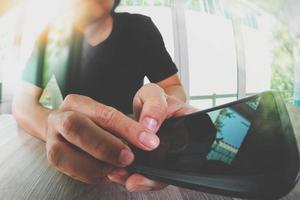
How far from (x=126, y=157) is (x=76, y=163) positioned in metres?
0.03

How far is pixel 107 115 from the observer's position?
0.12 m

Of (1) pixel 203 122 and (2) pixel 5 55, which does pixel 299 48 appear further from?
(2) pixel 5 55

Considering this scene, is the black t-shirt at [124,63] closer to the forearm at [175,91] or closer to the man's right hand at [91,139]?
the forearm at [175,91]

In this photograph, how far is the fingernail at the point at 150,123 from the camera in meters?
0.12

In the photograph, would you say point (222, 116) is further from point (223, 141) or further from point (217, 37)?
point (217, 37)

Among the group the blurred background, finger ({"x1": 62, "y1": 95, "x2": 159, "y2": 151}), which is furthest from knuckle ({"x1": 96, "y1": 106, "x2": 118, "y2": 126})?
the blurred background

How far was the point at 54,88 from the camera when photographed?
0.87 ft

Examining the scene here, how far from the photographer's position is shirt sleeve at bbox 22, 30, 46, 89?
271 mm

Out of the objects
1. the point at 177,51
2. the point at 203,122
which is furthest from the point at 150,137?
the point at 177,51

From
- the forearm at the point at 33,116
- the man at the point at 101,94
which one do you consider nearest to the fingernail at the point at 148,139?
the man at the point at 101,94

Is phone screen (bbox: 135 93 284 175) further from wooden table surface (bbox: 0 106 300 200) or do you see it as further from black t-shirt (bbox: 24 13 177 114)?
black t-shirt (bbox: 24 13 177 114)

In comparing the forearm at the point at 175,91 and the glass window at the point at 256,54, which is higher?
the glass window at the point at 256,54

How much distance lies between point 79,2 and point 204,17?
4.6 inches

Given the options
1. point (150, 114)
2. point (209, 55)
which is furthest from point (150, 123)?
point (209, 55)
